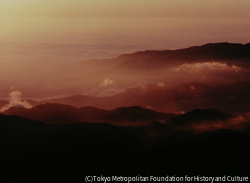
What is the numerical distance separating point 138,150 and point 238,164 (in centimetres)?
2371

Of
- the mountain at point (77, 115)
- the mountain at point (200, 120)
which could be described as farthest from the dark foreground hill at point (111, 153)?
the mountain at point (77, 115)

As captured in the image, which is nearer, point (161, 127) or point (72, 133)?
point (72, 133)

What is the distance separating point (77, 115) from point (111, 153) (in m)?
57.9

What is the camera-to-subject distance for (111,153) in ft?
241

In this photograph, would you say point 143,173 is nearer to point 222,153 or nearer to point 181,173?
point 181,173

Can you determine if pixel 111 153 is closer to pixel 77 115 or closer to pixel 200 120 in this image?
pixel 77 115

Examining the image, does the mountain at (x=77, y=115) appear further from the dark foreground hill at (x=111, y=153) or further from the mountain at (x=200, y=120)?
the dark foreground hill at (x=111, y=153)

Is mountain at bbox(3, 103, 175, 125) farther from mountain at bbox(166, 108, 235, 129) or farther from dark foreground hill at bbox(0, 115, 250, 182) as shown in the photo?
dark foreground hill at bbox(0, 115, 250, 182)

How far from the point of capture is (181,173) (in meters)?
63.2

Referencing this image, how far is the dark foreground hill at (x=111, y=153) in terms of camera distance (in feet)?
214

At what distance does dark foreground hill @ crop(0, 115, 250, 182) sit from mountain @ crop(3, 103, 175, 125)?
113 feet

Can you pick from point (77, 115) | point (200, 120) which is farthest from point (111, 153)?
point (200, 120)

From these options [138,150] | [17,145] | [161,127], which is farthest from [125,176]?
[161,127]

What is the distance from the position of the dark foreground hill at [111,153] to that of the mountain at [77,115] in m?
34.5
